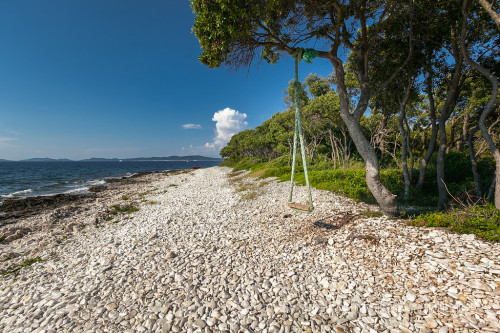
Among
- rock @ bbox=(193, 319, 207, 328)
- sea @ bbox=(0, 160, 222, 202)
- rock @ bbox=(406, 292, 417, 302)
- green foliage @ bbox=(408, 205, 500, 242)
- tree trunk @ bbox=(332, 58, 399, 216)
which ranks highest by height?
tree trunk @ bbox=(332, 58, 399, 216)

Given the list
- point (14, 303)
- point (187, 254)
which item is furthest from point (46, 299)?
point (187, 254)

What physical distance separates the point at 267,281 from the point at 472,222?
546 cm

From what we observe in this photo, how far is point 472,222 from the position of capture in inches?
201

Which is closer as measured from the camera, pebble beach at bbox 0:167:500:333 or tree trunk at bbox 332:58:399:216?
pebble beach at bbox 0:167:500:333

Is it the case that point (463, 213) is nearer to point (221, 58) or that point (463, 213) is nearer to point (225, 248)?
point (225, 248)

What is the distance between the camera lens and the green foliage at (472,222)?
15.3 ft

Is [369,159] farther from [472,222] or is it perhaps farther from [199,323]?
[199,323]

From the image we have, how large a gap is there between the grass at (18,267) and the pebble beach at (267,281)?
0.06 meters

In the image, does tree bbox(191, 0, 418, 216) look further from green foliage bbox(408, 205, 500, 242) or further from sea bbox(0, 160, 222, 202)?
sea bbox(0, 160, 222, 202)

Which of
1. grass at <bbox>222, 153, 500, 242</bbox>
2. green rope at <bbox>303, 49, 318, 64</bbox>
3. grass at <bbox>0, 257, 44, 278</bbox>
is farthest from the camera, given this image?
green rope at <bbox>303, 49, 318, 64</bbox>

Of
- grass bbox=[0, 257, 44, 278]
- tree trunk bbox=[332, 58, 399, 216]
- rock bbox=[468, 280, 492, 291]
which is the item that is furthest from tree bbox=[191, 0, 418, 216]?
grass bbox=[0, 257, 44, 278]

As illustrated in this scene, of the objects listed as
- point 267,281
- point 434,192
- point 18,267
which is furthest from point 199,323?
point 434,192

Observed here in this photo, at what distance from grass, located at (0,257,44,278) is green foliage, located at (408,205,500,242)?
39.6 feet

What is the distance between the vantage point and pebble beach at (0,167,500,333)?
137 inches
